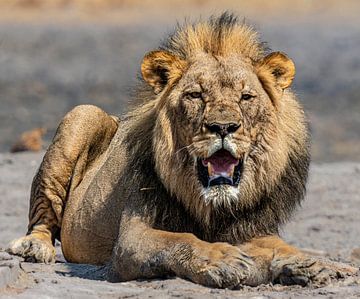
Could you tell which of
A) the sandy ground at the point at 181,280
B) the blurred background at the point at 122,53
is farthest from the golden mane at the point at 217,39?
the blurred background at the point at 122,53

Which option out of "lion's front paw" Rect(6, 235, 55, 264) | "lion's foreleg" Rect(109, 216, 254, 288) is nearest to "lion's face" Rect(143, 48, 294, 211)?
"lion's foreleg" Rect(109, 216, 254, 288)

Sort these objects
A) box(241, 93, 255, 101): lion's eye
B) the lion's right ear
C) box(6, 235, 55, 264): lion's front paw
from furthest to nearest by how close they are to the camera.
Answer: box(6, 235, 55, 264): lion's front paw, the lion's right ear, box(241, 93, 255, 101): lion's eye

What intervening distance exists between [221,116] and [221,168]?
261 millimetres

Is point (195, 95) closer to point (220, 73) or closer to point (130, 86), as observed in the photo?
point (220, 73)

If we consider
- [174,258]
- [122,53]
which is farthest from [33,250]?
[122,53]

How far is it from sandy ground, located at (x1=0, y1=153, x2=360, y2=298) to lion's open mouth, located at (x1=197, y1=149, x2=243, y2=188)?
0.52m

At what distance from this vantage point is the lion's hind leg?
752 cm

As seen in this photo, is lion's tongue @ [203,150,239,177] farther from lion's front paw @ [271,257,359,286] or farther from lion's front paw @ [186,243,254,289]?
lion's front paw @ [271,257,359,286]

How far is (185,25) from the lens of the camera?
6.50m

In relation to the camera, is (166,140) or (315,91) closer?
(166,140)

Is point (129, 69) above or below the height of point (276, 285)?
above

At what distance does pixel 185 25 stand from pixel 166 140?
2.30 feet

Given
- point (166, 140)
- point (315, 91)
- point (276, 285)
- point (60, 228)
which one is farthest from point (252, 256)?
point (315, 91)

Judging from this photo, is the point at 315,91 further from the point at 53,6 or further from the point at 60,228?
the point at 60,228
